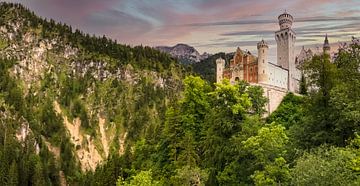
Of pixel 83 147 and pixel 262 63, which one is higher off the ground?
pixel 262 63

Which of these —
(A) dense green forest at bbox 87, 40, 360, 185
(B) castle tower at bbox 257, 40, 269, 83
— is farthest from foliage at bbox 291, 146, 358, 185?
(B) castle tower at bbox 257, 40, 269, 83

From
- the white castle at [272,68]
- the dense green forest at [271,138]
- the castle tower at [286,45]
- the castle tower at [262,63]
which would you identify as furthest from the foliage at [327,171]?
the castle tower at [286,45]

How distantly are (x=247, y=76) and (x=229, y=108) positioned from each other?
37097mm

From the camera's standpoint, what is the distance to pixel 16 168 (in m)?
127

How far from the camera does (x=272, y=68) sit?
3563 inches

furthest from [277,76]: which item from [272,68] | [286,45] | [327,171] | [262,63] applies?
[327,171]

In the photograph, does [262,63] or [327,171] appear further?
[262,63]

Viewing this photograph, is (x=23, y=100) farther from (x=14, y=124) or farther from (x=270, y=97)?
(x=270, y=97)

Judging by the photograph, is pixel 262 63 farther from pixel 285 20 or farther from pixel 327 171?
pixel 327 171

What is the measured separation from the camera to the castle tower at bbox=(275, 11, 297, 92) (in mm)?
100062

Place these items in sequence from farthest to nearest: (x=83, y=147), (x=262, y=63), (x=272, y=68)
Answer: (x=83, y=147) → (x=272, y=68) → (x=262, y=63)

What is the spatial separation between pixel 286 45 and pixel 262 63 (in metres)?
17.1

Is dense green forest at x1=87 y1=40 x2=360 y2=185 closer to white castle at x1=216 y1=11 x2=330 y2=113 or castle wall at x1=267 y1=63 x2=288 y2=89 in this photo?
white castle at x1=216 y1=11 x2=330 y2=113

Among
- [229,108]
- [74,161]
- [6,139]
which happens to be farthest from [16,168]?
[229,108]
